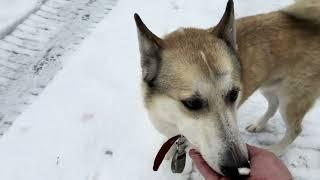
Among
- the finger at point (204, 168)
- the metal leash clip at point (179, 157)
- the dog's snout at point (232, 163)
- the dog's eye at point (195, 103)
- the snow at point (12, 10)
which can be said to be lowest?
the metal leash clip at point (179, 157)

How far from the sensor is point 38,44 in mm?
5875

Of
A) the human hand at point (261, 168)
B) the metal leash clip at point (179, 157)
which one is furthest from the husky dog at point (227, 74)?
the metal leash clip at point (179, 157)

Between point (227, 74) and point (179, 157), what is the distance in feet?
3.50

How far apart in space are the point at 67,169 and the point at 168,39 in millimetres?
1612

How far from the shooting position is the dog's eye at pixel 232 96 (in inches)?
125

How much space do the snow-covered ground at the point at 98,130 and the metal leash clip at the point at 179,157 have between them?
0.25 metres

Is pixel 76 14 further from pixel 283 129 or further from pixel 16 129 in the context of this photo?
pixel 283 129

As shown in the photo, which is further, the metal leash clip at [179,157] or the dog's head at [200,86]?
the metal leash clip at [179,157]

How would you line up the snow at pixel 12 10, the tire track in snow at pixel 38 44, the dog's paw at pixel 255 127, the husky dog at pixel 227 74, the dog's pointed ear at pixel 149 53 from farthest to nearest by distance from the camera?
the snow at pixel 12 10 < the tire track in snow at pixel 38 44 < the dog's paw at pixel 255 127 < the dog's pointed ear at pixel 149 53 < the husky dog at pixel 227 74

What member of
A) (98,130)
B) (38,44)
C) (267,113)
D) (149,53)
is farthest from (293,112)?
(38,44)

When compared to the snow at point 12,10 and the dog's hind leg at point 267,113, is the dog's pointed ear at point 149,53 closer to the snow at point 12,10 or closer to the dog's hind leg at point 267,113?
the dog's hind leg at point 267,113

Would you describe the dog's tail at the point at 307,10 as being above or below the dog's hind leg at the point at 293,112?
above

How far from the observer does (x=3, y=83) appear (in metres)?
5.18

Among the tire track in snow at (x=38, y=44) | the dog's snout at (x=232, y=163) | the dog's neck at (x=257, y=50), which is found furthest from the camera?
the tire track in snow at (x=38, y=44)
